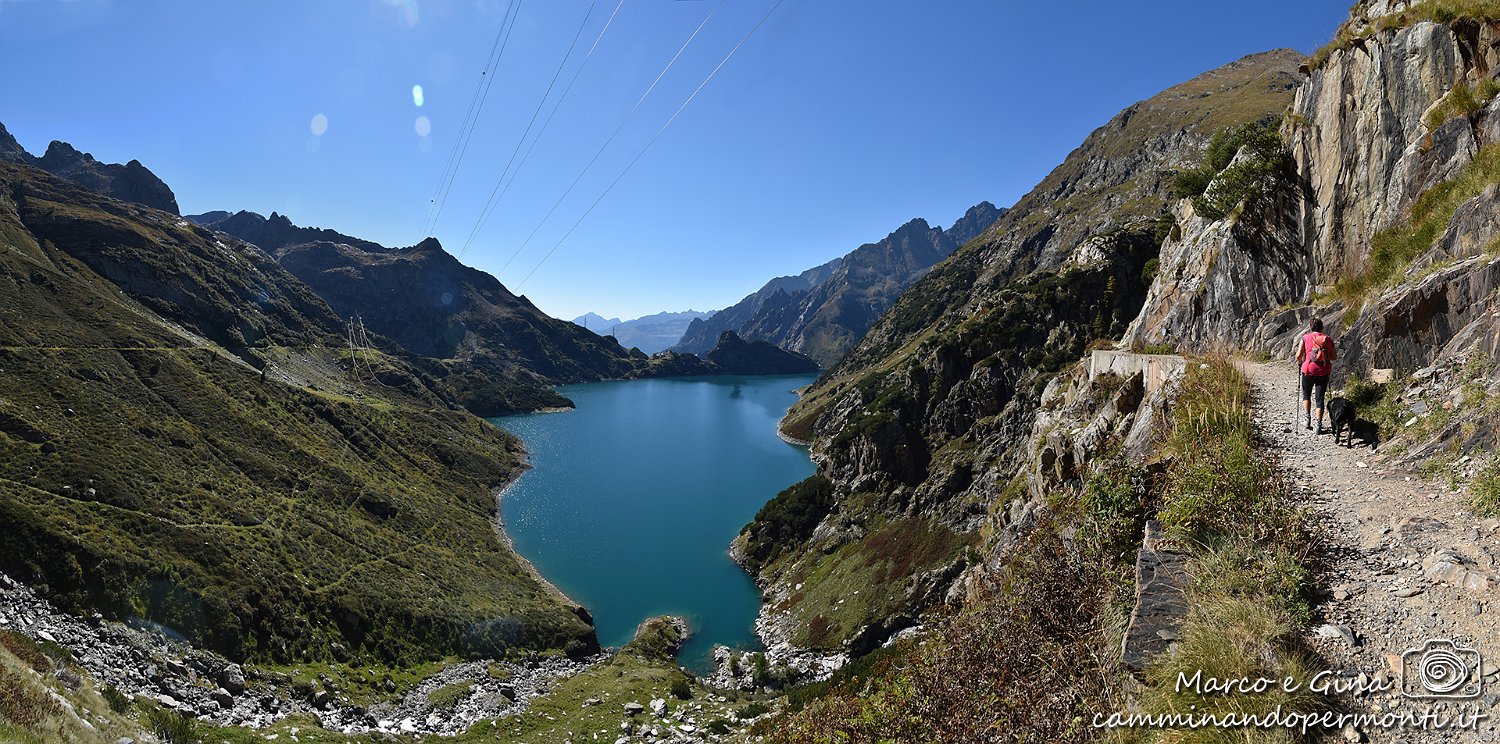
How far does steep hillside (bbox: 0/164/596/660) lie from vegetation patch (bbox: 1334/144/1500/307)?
61.6 metres

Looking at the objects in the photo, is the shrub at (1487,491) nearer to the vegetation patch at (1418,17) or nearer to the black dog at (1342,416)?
the black dog at (1342,416)

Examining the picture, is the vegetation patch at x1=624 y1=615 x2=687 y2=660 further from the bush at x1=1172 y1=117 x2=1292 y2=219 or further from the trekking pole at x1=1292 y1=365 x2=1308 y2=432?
the trekking pole at x1=1292 y1=365 x2=1308 y2=432

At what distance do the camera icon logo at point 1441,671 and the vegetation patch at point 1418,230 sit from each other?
1099 cm

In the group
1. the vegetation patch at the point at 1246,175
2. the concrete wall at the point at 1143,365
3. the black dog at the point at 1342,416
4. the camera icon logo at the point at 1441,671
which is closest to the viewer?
the camera icon logo at the point at 1441,671

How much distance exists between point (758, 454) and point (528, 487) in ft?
181

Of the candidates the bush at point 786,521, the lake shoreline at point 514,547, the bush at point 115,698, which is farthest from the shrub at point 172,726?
the bush at point 786,521

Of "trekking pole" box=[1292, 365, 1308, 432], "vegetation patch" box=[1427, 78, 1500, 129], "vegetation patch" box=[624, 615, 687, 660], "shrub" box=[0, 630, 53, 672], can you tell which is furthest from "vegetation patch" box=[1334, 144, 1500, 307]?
"vegetation patch" box=[624, 615, 687, 660]

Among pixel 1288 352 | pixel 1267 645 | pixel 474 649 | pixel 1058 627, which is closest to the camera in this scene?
pixel 1267 645

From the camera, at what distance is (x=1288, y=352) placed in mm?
15930

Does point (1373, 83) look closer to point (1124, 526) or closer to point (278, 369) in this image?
point (1124, 526)

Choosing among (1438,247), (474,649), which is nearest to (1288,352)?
(1438,247)

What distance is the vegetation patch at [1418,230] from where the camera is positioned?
12.6 metres

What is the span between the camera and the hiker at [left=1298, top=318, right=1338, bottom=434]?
10.3 meters

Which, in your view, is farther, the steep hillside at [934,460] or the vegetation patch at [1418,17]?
the steep hillside at [934,460]
